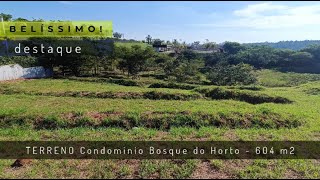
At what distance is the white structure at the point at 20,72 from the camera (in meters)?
32.0

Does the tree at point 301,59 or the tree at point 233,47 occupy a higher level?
the tree at point 233,47

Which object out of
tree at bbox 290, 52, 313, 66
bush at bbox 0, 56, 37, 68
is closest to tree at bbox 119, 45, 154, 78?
bush at bbox 0, 56, 37, 68

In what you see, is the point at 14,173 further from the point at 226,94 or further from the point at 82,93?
the point at 226,94

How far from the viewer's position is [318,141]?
35.8ft

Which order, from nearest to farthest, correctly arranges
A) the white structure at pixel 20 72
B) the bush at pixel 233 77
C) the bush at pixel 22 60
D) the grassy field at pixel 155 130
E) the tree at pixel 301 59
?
the grassy field at pixel 155 130, the white structure at pixel 20 72, the bush at pixel 22 60, the bush at pixel 233 77, the tree at pixel 301 59

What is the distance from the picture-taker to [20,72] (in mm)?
34688

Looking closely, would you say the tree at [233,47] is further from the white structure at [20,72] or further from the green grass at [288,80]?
the white structure at [20,72]

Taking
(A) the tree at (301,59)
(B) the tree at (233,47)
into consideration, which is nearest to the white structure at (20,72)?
(A) the tree at (301,59)

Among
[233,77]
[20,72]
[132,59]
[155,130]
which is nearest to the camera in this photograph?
[155,130]

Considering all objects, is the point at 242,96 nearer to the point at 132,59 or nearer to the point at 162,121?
the point at 162,121

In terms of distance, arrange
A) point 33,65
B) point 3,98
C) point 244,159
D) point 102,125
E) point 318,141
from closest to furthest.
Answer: point 244,159 → point 318,141 → point 102,125 → point 3,98 → point 33,65

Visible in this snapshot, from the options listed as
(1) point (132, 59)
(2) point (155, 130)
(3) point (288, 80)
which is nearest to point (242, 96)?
(2) point (155, 130)

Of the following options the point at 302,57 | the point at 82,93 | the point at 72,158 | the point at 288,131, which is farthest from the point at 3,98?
the point at 302,57

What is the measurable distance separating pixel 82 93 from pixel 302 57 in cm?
6687
